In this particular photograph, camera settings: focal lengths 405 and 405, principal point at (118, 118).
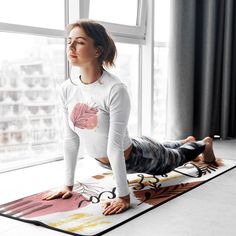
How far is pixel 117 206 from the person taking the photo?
1.70 m

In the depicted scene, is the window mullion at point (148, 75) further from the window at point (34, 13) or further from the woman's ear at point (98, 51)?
the woman's ear at point (98, 51)

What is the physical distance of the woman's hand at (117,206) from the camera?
1668mm

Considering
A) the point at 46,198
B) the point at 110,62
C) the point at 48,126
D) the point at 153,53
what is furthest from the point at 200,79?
the point at 46,198

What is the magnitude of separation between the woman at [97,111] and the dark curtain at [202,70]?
4.88 ft

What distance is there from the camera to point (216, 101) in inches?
143

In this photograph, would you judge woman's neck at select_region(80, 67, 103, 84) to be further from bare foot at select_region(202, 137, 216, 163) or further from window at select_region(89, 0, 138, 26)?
window at select_region(89, 0, 138, 26)

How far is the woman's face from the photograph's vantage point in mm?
1752

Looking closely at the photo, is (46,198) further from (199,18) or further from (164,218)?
(199,18)

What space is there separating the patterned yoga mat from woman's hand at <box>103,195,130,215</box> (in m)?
0.02

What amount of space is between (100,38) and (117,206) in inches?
28.6

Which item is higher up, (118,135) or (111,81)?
(111,81)

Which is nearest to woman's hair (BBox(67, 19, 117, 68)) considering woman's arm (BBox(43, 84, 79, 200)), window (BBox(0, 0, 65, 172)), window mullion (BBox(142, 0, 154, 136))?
woman's arm (BBox(43, 84, 79, 200))

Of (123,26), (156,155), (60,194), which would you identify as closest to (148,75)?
(123,26)

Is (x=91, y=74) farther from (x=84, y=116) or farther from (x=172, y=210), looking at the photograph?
(x=172, y=210)
